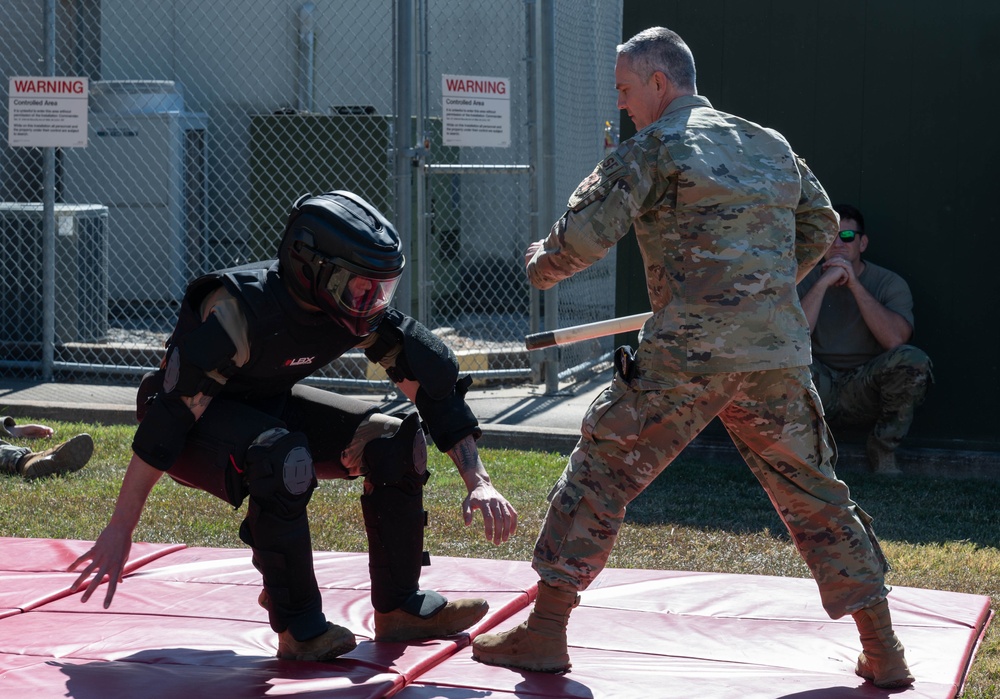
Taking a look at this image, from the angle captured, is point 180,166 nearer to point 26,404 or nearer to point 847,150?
point 26,404

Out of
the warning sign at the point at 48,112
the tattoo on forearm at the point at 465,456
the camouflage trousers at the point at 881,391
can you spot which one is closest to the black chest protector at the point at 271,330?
the tattoo on forearm at the point at 465,456

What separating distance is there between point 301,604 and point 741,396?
136 cm

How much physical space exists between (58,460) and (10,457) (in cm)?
27

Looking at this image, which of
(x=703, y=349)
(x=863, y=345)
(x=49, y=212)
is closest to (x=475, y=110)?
(x=863, y=345)

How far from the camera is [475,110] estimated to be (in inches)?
307

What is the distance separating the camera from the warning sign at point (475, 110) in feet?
25.3

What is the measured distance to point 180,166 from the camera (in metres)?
11.1

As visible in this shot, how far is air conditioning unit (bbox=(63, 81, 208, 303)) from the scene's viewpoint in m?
10.9

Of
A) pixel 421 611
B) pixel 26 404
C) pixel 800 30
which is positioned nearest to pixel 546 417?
pixel 800 30

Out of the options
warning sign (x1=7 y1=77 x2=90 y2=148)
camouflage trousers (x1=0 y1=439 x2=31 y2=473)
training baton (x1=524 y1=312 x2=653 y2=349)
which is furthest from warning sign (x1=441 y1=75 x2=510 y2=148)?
training baton (x1=524 y1=312 x2=653 y2=349)

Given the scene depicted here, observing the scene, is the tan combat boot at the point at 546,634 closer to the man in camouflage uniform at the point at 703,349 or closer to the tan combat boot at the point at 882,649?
the man in camouflage uniform at the point at 703,349

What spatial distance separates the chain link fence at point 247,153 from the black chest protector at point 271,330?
5.88m

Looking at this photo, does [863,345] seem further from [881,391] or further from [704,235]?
[704,235]

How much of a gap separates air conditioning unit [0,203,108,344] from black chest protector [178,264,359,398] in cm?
638
